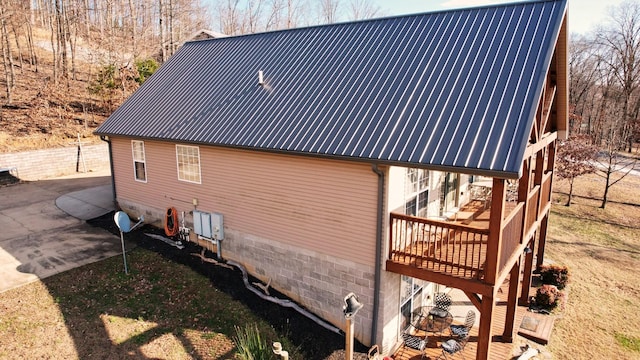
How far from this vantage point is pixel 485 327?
26.9ft

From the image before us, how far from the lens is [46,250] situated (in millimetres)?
13031

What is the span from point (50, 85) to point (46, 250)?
71.6 feet

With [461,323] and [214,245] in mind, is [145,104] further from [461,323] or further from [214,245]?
[461,323]

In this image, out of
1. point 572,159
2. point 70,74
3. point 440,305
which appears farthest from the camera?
point 70,74

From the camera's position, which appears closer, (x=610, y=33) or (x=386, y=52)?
(x=386, y=52)

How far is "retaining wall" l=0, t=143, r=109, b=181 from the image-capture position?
2153cm

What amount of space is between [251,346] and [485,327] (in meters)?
5.03

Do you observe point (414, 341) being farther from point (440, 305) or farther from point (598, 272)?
point (598, 272)

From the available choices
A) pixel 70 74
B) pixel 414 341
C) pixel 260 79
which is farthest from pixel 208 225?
pixel 70 74

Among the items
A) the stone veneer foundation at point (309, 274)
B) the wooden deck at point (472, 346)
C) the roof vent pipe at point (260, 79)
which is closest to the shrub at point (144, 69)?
the roof vent pipe at point (260, 79)

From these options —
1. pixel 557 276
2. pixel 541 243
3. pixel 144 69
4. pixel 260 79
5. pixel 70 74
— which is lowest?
pixel 557 276

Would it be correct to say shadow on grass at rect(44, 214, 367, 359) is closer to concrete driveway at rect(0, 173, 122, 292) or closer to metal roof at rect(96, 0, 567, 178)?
concrete driveway at rect(0, 173, 122, 292)

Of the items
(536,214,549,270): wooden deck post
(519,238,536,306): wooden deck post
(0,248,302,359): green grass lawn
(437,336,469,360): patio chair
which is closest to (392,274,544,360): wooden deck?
(437,336,469,360): patio chair

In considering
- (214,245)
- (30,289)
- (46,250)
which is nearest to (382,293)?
(214,245)
